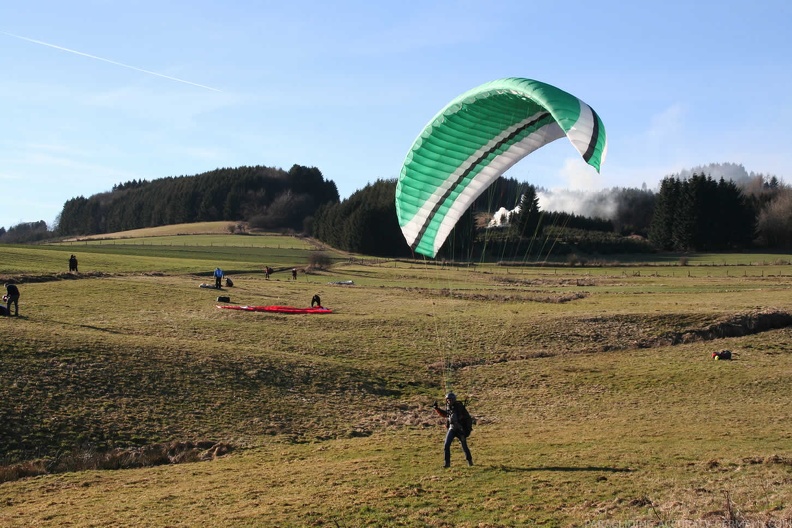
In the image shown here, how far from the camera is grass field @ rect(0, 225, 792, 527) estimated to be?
12.0m

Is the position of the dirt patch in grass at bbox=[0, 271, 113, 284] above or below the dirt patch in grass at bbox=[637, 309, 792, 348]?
above

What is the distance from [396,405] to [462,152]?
8.12 meters

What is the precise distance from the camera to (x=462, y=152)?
18.7 m

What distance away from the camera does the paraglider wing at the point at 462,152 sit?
18.0m

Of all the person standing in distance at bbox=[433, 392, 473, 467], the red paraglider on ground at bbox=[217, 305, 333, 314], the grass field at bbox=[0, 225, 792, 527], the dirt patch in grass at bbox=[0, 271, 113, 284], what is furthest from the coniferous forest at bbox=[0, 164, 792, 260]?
the person standing in distance at bbox=[433, 392, 473, 467]

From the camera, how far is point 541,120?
18.5 metres

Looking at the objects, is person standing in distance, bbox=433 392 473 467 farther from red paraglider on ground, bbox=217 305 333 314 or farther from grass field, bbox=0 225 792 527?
red paraglider on ground, bbox=217 305 333 314

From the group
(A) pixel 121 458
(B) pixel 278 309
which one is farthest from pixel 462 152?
(B) pixel 278 309

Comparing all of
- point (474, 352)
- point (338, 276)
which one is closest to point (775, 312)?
point (474, 352)

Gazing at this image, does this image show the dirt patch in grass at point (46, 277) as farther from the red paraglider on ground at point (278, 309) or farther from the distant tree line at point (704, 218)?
the distant tree line at point (704, 218)

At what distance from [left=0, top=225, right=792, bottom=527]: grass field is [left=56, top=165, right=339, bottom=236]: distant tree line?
Result: 126488 millimetres

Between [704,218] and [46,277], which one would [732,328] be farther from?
[704,218]

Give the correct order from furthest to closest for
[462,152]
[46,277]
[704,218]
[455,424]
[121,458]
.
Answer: [704,218], [46,277], [462,152], [121,458], [455,424]

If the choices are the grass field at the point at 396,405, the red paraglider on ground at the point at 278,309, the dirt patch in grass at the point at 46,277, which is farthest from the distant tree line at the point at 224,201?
the grass field at the point at 396,405
